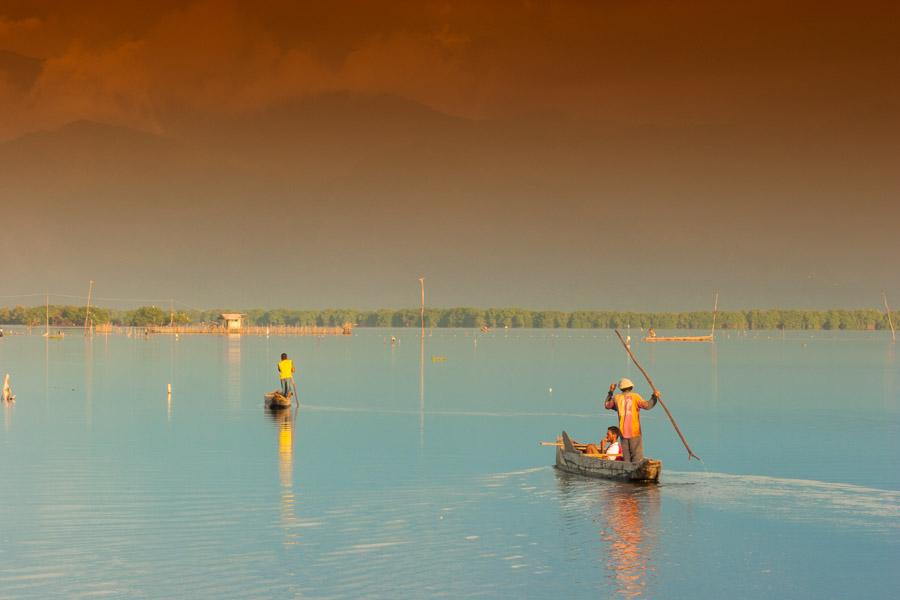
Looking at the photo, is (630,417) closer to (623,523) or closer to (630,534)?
(623,523)

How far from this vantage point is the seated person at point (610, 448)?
2517 cm

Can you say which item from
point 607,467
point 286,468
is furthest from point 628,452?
point 286,468

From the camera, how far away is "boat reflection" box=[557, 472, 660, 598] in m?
17.0

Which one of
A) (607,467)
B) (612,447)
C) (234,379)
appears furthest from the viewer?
(234,379)

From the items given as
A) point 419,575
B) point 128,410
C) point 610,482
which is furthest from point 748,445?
point 128,410

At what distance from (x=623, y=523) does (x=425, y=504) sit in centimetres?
439

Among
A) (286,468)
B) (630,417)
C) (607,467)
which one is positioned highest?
(630,417)

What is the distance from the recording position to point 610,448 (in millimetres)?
25375

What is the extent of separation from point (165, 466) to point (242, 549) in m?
10.7

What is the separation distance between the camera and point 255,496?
77.2 ft

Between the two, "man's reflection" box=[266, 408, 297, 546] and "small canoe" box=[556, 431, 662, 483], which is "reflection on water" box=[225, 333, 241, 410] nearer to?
"man's reflection" box=[266, 408, 297, 546]

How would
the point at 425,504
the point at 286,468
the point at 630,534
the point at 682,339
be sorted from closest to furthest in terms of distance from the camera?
the point at 630,534 < the point at 425,504 < the point at 286,468 < the point at 682,339

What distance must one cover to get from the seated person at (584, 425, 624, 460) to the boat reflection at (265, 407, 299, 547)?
7.23 m

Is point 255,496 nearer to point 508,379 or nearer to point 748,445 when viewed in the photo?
point 748,445
